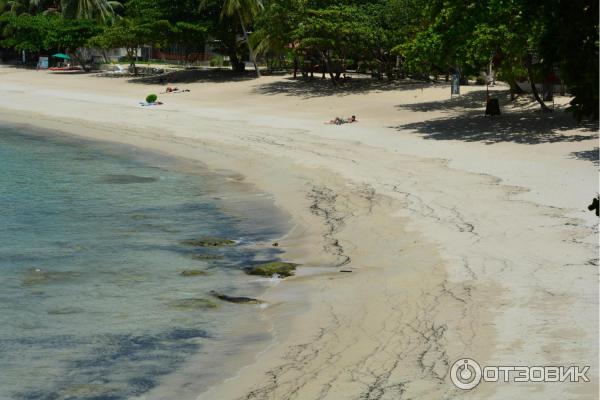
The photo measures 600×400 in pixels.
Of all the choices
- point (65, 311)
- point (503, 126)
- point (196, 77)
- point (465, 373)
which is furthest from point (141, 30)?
point (465, 373)

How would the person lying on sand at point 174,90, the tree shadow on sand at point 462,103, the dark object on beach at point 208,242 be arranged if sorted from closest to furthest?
the dark object on beach at point 208,242 < the tree shadow on sand at point 462,103 < the person lying on sand at point 174,90

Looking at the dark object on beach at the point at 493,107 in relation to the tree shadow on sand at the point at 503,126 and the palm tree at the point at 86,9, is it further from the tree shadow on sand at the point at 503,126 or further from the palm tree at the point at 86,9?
the palm tree at the point at 86,9

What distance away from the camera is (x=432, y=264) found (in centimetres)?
1593

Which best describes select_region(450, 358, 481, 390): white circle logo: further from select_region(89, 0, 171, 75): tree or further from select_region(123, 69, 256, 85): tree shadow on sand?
select_region(89, 0, 171, 75): tree

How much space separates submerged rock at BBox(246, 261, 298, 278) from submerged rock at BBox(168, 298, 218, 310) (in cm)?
190

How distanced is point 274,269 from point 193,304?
7.91 ft

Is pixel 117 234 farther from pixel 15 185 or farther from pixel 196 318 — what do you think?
pixel 15 185

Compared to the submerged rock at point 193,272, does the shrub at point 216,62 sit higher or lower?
higher

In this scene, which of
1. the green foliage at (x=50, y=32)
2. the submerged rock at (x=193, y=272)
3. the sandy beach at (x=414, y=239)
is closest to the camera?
the sandy beach at (x=414, y=239)

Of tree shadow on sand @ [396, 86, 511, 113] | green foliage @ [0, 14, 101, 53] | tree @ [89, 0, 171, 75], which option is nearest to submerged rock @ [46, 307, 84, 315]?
tree shadow on sand @ [396, 86, 511, 113]

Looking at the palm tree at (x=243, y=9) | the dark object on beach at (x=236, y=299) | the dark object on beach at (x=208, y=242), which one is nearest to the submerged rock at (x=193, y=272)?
the dark object on beach at (x=236, y=299)

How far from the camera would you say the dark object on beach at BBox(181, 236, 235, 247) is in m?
19.5

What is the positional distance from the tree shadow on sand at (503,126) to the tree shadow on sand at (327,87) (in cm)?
808

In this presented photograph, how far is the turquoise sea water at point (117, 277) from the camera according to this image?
12.0m
